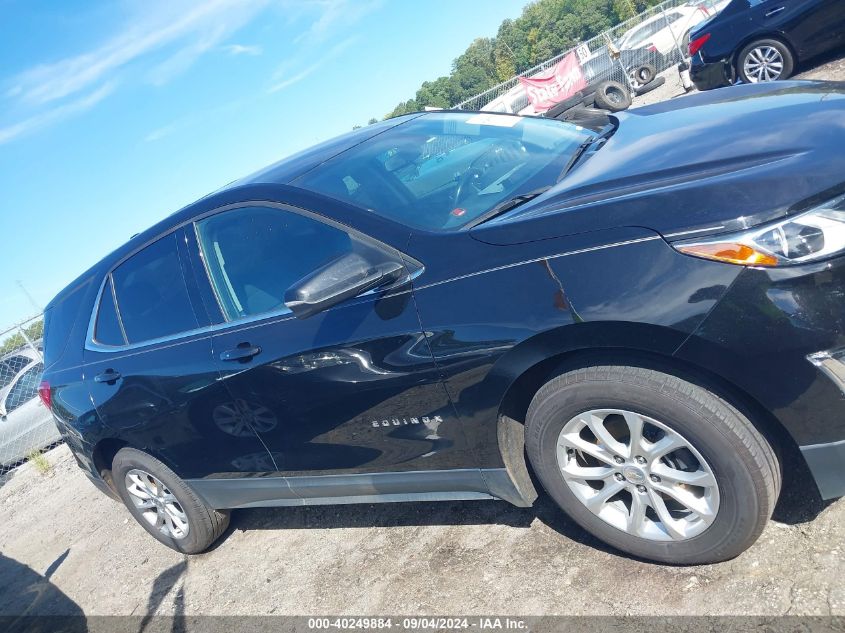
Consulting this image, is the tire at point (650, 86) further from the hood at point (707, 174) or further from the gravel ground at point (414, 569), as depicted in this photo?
the gravel ground at point (414, 569)

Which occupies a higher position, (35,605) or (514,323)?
(514,323)

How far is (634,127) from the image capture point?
3381 mm

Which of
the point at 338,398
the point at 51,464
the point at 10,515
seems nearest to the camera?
the point at 338,398

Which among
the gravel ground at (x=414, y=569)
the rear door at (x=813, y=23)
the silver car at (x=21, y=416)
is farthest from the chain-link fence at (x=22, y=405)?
the rear door at (x=813, y=23)

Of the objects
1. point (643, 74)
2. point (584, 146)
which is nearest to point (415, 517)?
point (584, 146)

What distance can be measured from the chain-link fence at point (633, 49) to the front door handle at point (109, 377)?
1306 centimetres

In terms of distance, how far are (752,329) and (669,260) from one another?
0.31m

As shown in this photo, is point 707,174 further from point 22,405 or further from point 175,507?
point 22,405

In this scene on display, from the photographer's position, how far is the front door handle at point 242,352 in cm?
324

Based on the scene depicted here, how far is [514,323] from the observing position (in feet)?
8.13

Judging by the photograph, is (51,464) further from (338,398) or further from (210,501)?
(338,398)

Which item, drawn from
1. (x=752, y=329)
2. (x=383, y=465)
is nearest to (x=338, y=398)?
(x=383, y=465)

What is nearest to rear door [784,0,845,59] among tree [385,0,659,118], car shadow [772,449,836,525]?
car shadow [772,449,836,525]

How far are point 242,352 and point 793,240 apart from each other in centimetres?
233
